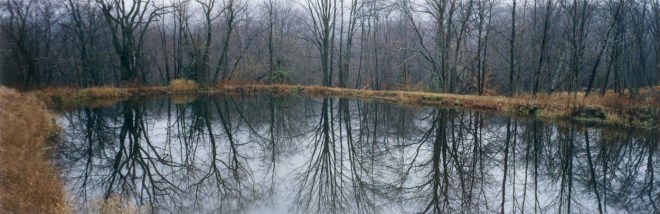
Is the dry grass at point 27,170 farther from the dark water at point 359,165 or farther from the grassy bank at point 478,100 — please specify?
the grassy bank at point 478,100

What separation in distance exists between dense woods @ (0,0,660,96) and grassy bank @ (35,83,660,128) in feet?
6.12

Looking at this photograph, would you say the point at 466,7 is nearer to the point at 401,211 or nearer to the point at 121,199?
the point at 401,211

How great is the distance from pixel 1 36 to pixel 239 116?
2151cm

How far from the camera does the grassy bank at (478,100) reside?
49.8 feet

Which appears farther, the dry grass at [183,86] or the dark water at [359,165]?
the dry grass at [183,86]

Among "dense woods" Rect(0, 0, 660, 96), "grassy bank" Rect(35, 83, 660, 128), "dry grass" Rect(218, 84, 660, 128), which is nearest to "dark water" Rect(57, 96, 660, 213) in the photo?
"dry grass" Rect(218, 84, 660, 128)

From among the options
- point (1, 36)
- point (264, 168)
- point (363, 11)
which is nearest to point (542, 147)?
point (264, 168)

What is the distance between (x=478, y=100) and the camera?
20.2 meters

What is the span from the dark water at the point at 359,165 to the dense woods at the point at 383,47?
998 cm

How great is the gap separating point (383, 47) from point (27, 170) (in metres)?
30.4

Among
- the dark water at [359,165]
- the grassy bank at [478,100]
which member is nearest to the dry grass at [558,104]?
the grassy bank at [478,100]

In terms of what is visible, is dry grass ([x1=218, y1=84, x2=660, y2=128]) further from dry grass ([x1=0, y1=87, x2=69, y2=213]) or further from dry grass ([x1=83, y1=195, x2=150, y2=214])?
dry grass ([x1=0, y1=87, x2=69, y2=213])

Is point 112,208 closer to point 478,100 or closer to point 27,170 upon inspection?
point 27,170

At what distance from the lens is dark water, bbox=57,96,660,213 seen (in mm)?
6801
